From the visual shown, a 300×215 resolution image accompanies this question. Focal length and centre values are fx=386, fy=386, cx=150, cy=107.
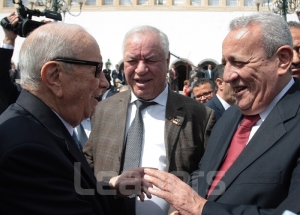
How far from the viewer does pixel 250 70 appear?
1.97 meters

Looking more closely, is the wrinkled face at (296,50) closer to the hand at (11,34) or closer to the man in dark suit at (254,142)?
the man in dark suit at (254,142)

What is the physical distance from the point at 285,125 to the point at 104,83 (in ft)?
3.01

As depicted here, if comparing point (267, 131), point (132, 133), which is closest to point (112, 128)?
point (132, 133)

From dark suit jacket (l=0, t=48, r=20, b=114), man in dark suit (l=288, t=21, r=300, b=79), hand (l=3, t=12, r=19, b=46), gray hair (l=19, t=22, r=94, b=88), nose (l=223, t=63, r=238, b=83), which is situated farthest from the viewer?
hand (l=3, t=12, r=19, b=46)

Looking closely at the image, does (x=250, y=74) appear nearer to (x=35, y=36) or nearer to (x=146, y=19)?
(x=35, y=36)

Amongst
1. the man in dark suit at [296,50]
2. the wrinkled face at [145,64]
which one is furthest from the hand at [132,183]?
the man in dark suit at [296,50]

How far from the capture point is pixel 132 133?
2627 millimetres

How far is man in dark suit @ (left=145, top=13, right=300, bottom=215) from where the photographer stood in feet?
5.56

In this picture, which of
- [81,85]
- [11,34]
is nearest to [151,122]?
[81,85]

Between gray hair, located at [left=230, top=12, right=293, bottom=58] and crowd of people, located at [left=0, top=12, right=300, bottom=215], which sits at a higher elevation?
gray hair, located at [left=230, top=12, right=293, bottom=58]

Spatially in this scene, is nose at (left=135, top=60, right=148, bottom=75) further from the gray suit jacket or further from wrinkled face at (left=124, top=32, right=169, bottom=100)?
the gray suit jacket

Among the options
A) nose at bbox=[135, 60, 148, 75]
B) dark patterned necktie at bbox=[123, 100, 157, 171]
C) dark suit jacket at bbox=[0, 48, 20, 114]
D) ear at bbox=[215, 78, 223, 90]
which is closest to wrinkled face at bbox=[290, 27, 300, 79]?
nose at bbox=[135, 60, 148, 75]

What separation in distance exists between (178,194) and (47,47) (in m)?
0.87

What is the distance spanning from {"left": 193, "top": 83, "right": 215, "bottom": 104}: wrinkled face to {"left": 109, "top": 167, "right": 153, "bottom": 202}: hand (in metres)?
3.66
